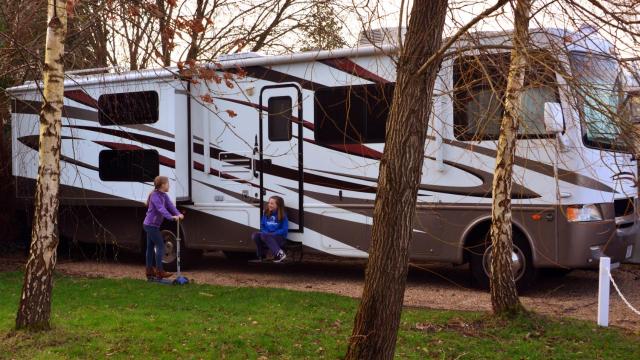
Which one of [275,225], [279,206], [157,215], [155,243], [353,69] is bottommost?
[155,243]

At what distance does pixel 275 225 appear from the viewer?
1030 centimetres

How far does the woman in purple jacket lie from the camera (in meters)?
10.2

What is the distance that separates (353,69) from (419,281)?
10.4ft

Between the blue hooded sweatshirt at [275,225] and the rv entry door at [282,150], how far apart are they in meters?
0.16

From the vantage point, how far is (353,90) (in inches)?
390

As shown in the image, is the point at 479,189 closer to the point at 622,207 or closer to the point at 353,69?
the point at 622,207

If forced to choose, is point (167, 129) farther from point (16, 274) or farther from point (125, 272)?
point (16, 274)

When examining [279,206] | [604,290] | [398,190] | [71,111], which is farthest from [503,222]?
[71,111]

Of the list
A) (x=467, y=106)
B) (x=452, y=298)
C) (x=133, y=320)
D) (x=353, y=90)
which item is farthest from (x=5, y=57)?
(x=452, y=298)

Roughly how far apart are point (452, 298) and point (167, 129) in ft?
16.4

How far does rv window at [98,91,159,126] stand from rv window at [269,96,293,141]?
198cm

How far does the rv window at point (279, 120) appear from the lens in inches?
412

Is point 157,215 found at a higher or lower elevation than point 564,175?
lower

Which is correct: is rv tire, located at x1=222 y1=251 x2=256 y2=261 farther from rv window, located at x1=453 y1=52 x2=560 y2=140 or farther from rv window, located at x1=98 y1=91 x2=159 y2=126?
rv window, located at x1=453 y1=52 x2=560 y2=140
